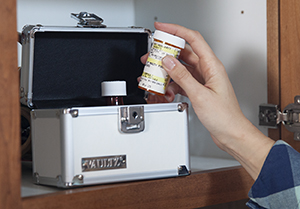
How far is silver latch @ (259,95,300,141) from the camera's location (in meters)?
0.80

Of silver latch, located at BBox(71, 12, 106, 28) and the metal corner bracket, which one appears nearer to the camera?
the metal corner bracket

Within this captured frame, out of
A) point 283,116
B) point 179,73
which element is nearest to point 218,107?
point 179,73

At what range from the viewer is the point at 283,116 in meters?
0.83

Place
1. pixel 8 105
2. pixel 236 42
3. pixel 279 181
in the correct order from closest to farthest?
pixel 8 105 → pixel 279 181 → pixel 236 42

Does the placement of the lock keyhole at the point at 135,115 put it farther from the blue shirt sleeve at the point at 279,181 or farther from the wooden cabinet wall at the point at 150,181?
the blue shirt sleeve at the point at 279,181

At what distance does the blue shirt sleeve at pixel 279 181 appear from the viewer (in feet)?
2.03

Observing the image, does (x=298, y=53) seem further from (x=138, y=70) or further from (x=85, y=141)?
(x=85, y=141)

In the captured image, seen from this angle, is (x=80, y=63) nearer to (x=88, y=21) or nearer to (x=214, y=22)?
(x=88, y=21)

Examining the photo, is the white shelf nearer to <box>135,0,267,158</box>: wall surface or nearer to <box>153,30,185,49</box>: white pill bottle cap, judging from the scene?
<box>135,0,267,158</box>: wall surface

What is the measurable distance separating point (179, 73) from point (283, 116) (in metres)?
0.31

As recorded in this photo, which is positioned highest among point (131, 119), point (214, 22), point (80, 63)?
point (214, 22)

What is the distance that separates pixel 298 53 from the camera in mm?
805

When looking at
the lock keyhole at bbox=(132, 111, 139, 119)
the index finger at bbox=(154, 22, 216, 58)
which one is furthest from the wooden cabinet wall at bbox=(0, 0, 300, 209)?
the index finger at bbox=(154, 22, 216, 58)

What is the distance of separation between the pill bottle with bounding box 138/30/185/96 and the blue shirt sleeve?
23cm
